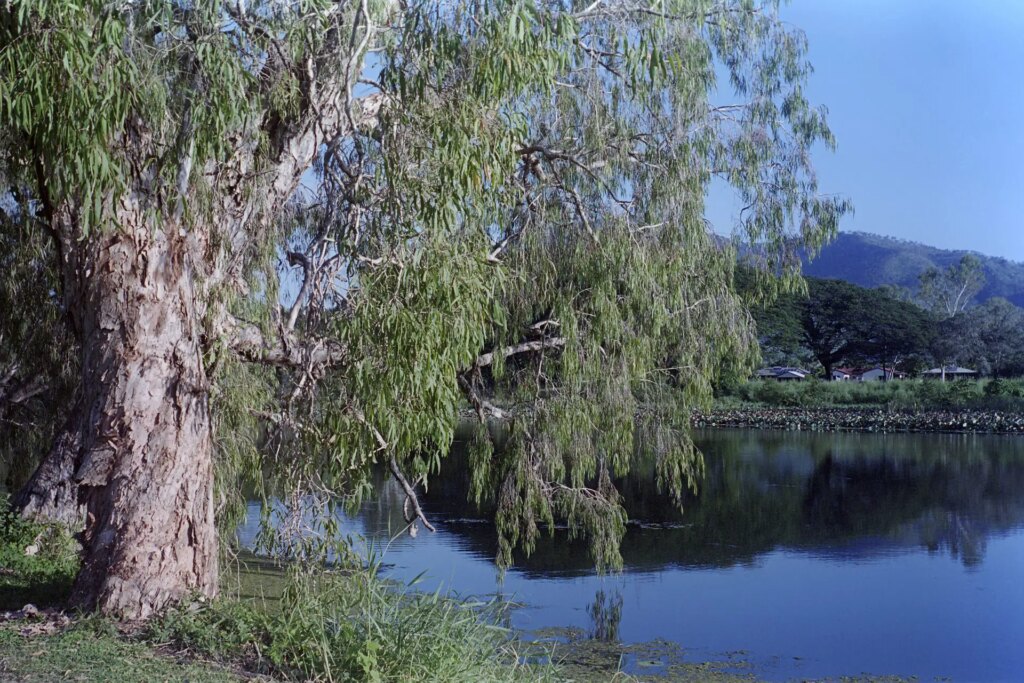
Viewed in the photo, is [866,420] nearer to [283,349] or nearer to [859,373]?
[859,373]

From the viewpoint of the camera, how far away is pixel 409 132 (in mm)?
4414

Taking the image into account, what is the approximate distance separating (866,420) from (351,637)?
81.9ft

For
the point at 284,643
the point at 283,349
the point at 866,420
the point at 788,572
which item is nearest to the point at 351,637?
the point at 284,643

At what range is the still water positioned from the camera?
712 centimetres

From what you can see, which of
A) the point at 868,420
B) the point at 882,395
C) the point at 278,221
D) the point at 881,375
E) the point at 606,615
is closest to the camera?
the point at 278,221

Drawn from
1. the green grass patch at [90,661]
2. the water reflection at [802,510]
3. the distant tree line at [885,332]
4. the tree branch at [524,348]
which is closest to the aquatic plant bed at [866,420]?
the water reflection at [802,510]

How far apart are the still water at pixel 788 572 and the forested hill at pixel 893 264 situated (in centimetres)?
7996

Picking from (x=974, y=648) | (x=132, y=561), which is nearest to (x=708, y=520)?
(x=974, y=648)

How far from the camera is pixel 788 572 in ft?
31.0

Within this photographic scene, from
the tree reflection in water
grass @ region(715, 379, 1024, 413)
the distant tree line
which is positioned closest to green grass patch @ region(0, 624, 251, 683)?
the tree reflection in water

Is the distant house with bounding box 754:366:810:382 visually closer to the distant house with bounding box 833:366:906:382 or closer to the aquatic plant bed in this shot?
the distant house with bounding box 833:366:906:382

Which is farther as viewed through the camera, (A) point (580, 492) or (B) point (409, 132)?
(A) point (580, 492)

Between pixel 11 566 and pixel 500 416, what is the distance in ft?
9.29

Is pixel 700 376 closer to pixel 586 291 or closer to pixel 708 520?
pixel 586 291
